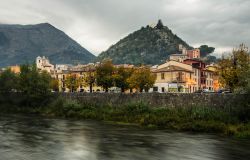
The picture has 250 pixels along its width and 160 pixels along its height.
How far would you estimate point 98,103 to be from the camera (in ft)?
233

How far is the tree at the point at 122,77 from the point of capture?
93.9 m

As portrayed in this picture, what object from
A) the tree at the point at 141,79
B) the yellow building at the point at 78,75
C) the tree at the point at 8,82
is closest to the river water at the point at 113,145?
the tree at the point at 141,79

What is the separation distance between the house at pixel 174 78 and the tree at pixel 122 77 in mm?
11135

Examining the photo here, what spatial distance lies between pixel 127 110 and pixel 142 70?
2970 cm

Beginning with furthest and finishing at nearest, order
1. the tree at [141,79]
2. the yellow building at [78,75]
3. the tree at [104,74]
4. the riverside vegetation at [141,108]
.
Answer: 1. the yellow building at [78,75]
2. the tree at [104,74]
3. the tree at [141,79]
4. the riverside vegetation at [141,108]

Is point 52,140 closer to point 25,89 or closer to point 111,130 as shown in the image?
point 111,130

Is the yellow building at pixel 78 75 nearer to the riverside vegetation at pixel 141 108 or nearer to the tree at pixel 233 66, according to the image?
the riverside vegetation at pixel 141 108

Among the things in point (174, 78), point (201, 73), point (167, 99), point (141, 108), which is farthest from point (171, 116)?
point (201, 73)

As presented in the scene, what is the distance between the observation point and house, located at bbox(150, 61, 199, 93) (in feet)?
334

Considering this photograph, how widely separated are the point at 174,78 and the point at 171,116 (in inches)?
1910

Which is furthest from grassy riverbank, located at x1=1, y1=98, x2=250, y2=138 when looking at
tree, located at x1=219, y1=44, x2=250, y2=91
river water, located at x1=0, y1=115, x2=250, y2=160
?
tree, located at x1=219, y1=44, x2=250, y2=91

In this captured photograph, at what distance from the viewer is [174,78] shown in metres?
103

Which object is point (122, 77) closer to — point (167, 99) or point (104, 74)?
point (104, 74)

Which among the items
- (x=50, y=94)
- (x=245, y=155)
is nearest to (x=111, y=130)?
(x=245, y=155)
